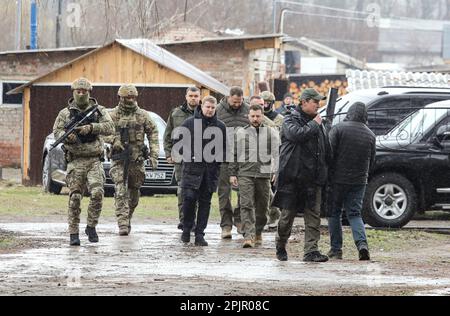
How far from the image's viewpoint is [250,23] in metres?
66.6

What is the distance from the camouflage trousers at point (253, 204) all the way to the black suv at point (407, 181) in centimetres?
268

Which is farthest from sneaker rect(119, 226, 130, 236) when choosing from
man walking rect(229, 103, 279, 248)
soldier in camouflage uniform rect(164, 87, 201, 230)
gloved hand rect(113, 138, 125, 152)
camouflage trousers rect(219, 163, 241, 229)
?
man walking rect(229, 103, 279, 248)

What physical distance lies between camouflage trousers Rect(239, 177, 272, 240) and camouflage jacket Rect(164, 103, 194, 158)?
1.66 m

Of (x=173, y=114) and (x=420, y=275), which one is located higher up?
(x=173, y=114)

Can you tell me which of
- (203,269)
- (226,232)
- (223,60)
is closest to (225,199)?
(226,232)

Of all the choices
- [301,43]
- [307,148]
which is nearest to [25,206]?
[307,148]

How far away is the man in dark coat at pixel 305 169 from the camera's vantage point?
13.6 meters

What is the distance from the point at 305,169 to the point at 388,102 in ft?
22.4

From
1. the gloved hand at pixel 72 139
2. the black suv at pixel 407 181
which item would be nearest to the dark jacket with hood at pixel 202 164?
the gloved hand at pixel 72 139

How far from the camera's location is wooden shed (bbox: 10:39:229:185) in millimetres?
29344

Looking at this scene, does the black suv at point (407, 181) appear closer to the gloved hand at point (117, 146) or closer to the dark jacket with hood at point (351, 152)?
the gloved hand at point (117, 146)

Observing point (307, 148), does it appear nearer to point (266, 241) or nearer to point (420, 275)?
point (420, 275)
